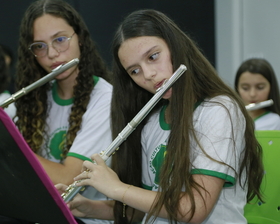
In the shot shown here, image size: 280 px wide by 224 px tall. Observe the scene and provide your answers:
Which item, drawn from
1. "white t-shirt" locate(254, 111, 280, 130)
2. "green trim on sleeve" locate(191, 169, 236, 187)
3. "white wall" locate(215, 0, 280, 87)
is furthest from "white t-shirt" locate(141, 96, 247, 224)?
"white wall" locate(215, 0, 280, 87)

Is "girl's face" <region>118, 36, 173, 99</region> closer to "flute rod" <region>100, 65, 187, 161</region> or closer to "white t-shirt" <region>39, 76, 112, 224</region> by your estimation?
"flute rod" <region>100, 65, 187, 161</region>

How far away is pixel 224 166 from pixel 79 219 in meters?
0.56

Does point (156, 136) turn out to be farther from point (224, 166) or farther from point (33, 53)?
point (33, 53)

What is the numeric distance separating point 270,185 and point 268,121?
1.11 metres

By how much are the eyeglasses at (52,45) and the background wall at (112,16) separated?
0.97 m

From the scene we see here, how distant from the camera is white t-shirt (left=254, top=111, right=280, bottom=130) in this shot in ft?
7.79

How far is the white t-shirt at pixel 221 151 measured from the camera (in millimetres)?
1137

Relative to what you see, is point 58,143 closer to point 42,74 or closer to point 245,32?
point 42,74

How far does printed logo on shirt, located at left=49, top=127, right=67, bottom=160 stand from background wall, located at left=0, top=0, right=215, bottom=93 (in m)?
Result: 1.05

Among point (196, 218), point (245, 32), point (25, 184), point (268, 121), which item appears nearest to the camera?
point (25, 184)

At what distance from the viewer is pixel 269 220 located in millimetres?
1380

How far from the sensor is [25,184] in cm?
93

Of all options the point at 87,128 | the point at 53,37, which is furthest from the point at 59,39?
the point at 87,128

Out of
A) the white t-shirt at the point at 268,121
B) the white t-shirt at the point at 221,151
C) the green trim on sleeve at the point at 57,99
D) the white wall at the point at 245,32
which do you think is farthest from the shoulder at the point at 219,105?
the white wall at the point at 245,32
